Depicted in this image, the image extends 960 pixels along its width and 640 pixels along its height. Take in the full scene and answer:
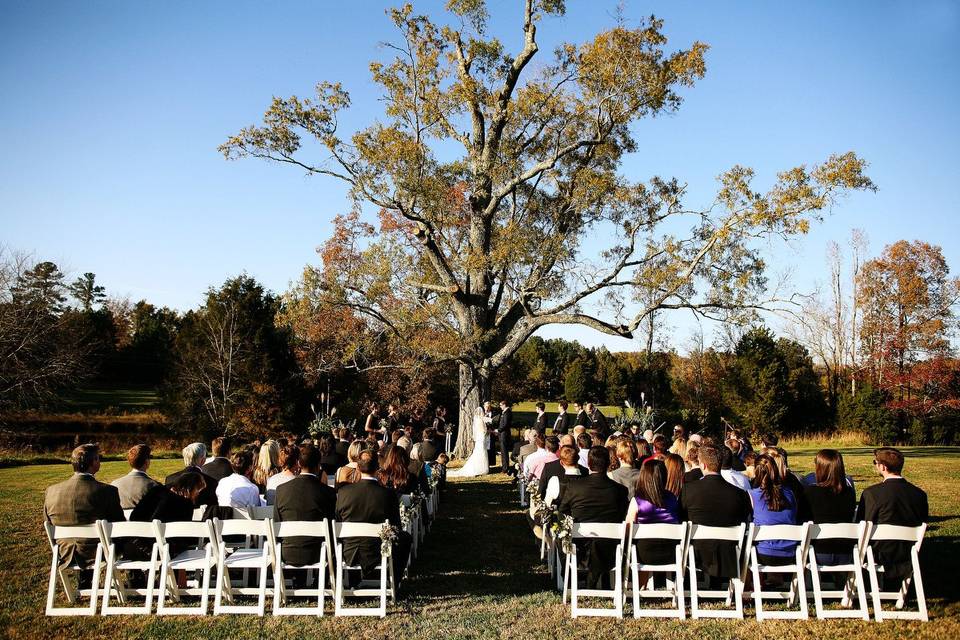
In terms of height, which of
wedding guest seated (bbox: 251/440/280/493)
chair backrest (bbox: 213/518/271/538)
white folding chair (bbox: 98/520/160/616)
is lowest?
white folding chair (bbox: 98/520/160/616)

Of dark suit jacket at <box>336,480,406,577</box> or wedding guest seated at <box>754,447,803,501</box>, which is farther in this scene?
wedding guest seated at <box>754,447,803,501</box>

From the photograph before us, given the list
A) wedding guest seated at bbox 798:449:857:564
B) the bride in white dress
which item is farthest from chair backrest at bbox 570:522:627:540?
the bride in white dress

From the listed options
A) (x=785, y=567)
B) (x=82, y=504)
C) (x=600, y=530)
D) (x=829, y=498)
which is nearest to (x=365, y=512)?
(x=600, y=530)

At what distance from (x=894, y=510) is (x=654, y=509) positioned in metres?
2.12

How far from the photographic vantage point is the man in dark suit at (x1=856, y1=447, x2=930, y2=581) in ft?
19.1

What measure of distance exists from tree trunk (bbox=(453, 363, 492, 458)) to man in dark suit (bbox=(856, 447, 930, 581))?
1517 centimetres

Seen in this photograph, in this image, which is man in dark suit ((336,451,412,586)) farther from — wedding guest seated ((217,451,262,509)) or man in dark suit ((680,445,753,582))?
man in dark suit ((680,445,753,582))

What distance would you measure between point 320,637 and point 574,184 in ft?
58.3

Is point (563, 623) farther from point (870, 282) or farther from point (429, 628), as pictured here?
point (870, 282)

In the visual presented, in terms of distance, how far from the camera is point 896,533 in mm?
5594

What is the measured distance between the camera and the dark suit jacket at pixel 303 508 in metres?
6.11

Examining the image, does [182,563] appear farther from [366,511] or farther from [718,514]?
[718,514]

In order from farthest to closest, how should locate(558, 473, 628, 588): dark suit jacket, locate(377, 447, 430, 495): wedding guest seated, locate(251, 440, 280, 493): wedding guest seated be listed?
locate(251, 440, 280, 493): wedding guest seated → locate(377, 447, 430, 495): wedding guest seated → locate(558, 473, 628, 588): dark suit jacket

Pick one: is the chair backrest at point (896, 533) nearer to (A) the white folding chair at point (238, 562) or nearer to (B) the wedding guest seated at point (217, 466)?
(A) the white folding chair at point (238, 562)
